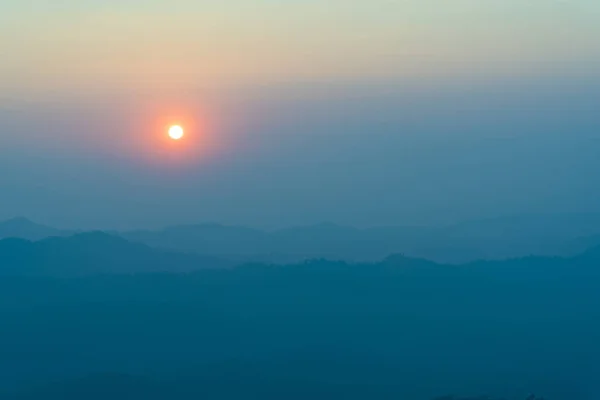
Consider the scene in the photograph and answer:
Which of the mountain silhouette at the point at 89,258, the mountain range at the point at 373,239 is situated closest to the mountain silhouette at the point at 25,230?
the mountain range at the point at 373,239

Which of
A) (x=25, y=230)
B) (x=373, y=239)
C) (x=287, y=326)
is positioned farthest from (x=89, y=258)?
(x=373, y=239)

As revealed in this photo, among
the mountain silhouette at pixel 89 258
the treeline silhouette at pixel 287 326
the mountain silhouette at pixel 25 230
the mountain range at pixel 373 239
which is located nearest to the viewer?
the treeline silhouette at pixel 287 326

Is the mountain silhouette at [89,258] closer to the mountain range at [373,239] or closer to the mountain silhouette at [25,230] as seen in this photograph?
the mountain range at [373,239]

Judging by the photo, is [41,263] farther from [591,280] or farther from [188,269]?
[591,280]

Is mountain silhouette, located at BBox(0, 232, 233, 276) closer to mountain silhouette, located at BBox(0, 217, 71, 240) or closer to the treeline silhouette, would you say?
the treeline silhouette

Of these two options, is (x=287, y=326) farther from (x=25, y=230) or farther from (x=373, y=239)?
(x=25, y=230)

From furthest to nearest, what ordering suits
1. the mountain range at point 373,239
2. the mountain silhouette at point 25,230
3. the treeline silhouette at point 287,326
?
the mountain silhouette at point 25,230 < the mountain range at point 373,239 < the treeline silhouette at point 287,326

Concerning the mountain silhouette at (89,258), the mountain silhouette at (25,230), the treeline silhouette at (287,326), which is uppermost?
the mountain silhouette at (25,230)

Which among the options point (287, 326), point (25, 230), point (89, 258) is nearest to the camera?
point (287, 326)

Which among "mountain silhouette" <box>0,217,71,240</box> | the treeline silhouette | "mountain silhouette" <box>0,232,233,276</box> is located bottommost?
the treeline silhouette

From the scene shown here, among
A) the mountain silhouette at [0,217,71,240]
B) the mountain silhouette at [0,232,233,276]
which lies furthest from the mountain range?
the mountain silhouette at [0,232,233,276]

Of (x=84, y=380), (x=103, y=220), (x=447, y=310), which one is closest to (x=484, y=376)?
(x=447, y=310)

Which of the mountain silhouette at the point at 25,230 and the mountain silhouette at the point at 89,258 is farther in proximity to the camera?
the mountain silhouette at the point at 25,230
